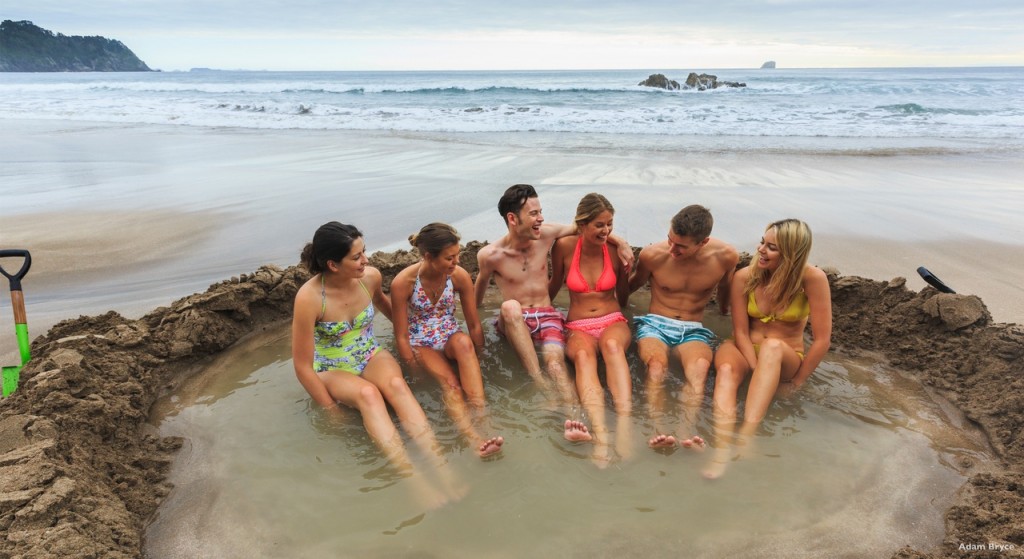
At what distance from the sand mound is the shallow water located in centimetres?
17

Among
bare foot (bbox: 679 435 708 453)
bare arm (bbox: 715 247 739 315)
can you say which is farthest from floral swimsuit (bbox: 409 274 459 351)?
bare arm (bbox: 715 247 739 315)

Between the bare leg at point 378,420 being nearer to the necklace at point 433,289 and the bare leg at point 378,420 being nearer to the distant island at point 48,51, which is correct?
the necklace at point 433,289

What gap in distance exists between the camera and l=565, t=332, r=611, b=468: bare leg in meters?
3.38

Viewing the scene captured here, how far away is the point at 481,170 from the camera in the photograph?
10773mm

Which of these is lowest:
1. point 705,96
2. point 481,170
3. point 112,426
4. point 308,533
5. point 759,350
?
point 308,533

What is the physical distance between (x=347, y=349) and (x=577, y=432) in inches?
61.2

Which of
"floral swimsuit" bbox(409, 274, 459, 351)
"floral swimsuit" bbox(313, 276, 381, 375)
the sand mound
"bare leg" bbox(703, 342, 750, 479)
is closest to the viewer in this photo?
the sand mound

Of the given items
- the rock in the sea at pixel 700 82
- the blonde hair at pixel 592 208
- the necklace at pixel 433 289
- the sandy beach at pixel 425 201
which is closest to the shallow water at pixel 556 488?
the necklace at pixel 433 289

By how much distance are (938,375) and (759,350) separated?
1404 millimetres

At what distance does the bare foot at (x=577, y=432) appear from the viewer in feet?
11.0

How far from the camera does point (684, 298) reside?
4.45 meters

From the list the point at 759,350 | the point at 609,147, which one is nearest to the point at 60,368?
the point at 759,350

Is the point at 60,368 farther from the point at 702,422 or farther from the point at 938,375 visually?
the point at 938,375

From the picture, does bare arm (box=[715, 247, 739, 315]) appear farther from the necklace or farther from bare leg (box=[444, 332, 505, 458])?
the necklace
